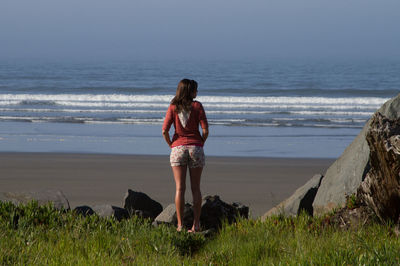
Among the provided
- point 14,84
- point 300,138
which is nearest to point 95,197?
point 300,138

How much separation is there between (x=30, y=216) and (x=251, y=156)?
9.06 meters

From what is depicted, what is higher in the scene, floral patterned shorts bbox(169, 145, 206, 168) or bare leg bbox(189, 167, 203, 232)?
floral patterned shorts bbox(169, 145, 206, 168)

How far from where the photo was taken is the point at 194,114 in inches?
271

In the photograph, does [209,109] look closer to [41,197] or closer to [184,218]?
[41,197]

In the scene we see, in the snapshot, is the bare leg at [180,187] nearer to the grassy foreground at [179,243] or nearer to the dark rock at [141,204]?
the grassy foreground at [179,243]

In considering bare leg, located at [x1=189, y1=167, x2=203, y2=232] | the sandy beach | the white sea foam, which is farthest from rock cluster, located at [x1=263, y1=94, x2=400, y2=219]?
the white sea foam

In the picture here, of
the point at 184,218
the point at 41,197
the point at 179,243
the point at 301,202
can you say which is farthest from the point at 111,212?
the point at 301,202

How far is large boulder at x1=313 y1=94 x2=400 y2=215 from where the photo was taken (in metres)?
7.57

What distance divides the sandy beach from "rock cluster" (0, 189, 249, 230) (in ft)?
4.34

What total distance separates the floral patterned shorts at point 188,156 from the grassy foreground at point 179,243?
0.87 meters

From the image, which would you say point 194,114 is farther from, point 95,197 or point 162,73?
point 162,73

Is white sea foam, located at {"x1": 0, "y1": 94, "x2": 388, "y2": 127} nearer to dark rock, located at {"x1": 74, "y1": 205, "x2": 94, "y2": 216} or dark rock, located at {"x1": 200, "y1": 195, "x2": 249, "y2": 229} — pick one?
dark rock, located at {"x1": 200, "y1": 195, "x2": 249, "y2": 229}

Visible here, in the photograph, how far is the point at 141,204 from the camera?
851 cm

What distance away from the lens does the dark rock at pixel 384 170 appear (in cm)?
559
